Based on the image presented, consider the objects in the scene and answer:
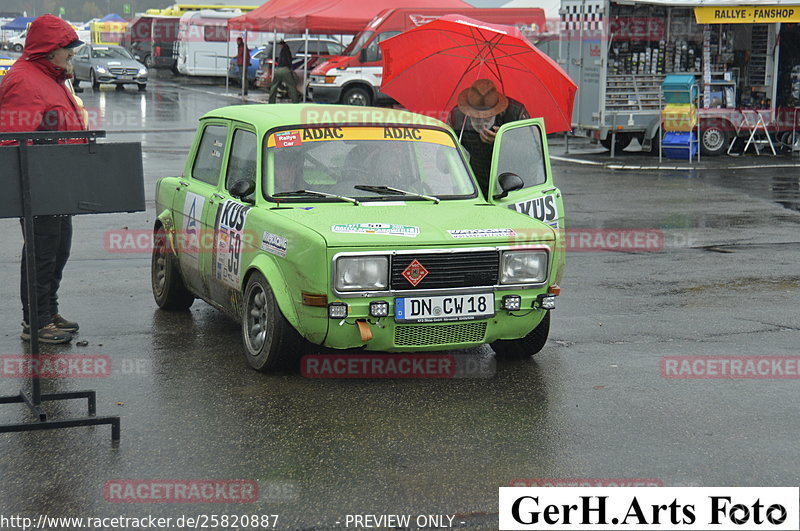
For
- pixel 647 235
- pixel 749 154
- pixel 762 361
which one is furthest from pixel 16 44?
pixel 762 361

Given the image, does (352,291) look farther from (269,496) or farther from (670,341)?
(670,341)

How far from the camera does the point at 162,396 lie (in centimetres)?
633

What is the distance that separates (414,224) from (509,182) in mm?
1072

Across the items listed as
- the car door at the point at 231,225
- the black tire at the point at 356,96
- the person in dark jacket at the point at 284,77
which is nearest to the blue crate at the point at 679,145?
Answer: the black tire at the point at 356,96

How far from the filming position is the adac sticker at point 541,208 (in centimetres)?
779

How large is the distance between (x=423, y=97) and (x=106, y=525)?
6.60 metres

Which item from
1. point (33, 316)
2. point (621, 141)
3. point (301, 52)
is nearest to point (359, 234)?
point (33, 316)

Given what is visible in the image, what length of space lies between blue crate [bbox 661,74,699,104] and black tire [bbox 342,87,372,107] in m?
10.6

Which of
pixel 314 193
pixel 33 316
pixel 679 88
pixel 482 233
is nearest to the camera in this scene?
pixel 33 316

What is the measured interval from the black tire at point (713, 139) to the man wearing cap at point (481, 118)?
44.4 feet

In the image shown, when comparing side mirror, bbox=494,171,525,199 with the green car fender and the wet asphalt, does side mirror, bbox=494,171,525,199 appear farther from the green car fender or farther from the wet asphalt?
Answer: the green car fender

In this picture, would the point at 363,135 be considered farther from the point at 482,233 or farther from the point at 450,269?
the point at 450,269

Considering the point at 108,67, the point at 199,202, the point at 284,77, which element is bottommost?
the point at 108,67

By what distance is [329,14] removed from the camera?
28.9m
